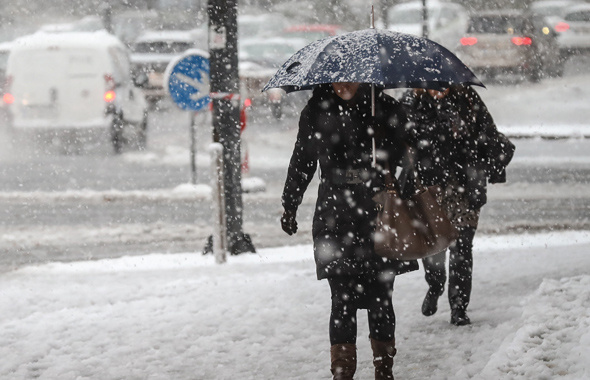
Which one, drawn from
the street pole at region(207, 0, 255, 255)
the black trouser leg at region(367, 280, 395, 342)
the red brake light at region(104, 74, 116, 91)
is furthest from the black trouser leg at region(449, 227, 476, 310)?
the red brake light at region(104, 74, 116, 91)

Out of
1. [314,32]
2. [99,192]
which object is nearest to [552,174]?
[99,192]

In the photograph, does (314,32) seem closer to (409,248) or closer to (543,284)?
(543,284)

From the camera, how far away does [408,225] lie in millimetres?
4820

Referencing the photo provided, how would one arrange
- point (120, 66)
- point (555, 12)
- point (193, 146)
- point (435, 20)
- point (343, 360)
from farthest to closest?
point (555, 12)
point (435, 20)
point (120, 66)
point (193, 146)
point (343, 360)

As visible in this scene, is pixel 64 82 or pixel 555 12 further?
pixel 555 12

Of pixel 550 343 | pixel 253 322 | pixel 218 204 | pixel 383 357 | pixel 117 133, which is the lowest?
pixel 117 133

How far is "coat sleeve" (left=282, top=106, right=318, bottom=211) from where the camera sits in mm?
4918

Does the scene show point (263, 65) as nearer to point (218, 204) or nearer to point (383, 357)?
point (218, 204)

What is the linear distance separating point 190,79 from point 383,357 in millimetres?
4881

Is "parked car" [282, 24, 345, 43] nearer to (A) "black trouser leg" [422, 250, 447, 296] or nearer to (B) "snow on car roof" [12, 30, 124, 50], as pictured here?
(B) "snow on car roof" [12, 30, 124, 50]

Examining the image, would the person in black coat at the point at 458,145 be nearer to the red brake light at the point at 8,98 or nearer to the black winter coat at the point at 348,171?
the black winter coat at the point at 348,171

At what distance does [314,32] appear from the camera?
26.6 meters

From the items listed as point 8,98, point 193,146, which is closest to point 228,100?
point 193,146

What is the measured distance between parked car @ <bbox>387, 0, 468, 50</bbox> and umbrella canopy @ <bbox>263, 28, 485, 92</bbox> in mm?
21758
